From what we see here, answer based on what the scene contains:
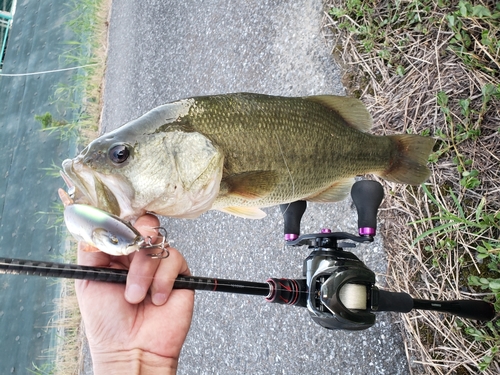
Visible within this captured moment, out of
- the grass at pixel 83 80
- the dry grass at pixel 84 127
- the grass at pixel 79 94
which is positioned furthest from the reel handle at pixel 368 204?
the grass at pixel 83 80

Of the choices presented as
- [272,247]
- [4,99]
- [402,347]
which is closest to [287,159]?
[402,347]

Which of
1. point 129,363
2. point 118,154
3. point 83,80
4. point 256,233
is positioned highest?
point 83,80

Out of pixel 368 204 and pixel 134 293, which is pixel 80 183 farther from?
pixel 368 204

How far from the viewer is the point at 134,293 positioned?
4.51 ft

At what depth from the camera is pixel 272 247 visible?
3.00 metres

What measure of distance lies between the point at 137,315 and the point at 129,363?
15 cm

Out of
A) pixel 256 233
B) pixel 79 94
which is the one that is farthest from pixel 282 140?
pixel 79 94

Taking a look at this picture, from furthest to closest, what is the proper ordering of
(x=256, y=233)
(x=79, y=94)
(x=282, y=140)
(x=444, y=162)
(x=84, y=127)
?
(x=79, y=94) < (x=84, y=127) < (x=256, y=233) < (x=444, y=162) < (x=282, y=140)

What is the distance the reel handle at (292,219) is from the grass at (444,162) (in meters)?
0.57

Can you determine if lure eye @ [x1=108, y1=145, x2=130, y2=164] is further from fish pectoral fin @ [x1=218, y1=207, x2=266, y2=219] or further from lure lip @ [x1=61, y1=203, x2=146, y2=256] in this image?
fish pectoral fin @ [x1=218, y1=207, x2=266, y2=219]

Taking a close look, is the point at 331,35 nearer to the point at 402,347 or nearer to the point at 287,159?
the point at 287,159

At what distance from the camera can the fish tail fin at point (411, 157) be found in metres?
1.85

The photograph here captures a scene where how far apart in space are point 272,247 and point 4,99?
550cm

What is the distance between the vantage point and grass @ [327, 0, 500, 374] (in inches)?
74.7
